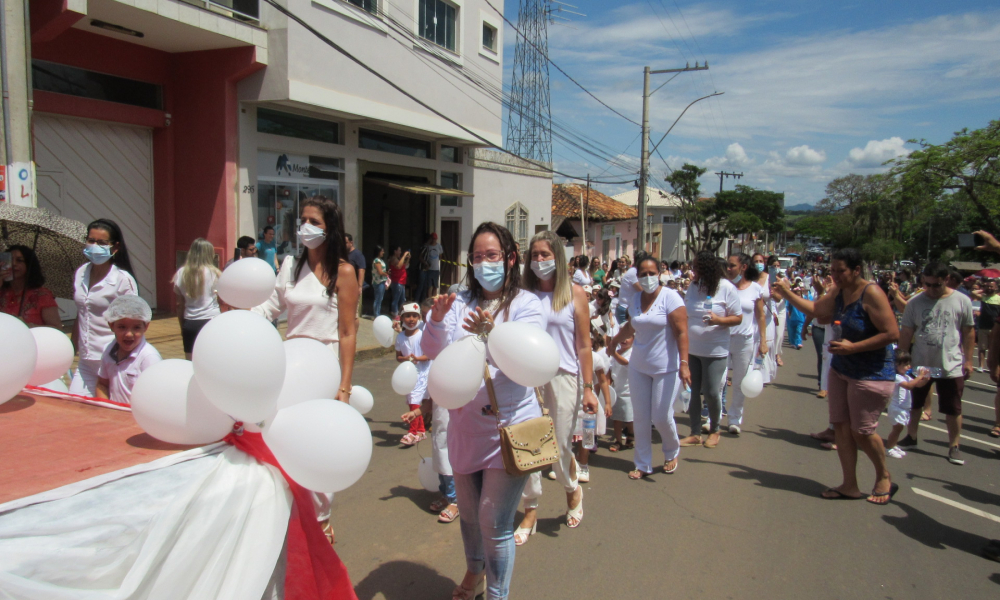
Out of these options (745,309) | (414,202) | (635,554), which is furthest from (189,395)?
(414,202)

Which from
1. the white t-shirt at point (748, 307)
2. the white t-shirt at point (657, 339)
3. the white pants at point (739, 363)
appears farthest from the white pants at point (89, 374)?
the white pants at point (739, 363)

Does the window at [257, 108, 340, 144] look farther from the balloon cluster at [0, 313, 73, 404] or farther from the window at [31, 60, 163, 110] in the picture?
the balloon cluster at [0, 313, 73, 404]

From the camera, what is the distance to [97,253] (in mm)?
4203

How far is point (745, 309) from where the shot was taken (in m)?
6.61

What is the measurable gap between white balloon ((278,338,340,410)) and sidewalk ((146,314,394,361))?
6.40m

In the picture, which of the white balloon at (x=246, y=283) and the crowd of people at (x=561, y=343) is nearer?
the crowd of people at (x=561, y=343)

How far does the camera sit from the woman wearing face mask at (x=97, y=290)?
411cm

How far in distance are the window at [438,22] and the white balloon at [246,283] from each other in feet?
40.0

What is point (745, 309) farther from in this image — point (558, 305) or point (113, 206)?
point (113, 206)

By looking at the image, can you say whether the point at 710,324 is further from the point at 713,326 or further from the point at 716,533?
the point at 716,533

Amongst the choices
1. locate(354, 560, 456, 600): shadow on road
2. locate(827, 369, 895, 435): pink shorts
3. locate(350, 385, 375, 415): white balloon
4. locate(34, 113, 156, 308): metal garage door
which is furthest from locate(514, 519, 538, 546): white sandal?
locate(34, 113, 156, 308): metal garage door

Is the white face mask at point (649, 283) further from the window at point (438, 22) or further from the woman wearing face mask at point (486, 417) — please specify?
the window at point (438, 22)

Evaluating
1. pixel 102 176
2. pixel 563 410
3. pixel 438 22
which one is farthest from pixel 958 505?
pixel 438 22

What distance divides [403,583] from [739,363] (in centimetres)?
452
